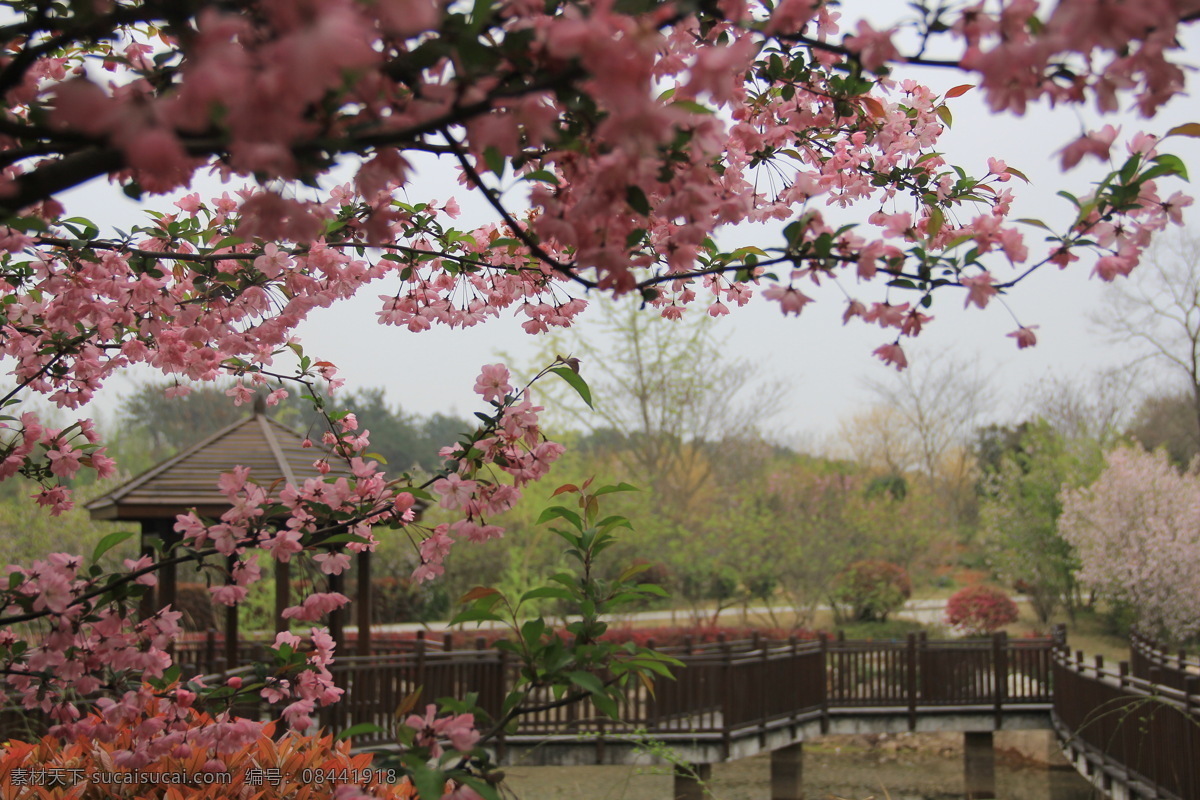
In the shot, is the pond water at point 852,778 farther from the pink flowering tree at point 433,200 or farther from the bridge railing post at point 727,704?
the pink flowering tree at point 433,200

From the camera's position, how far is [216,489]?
7.54m

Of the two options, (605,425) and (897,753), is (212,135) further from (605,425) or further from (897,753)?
(605,425)

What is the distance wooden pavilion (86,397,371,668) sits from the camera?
289 inches

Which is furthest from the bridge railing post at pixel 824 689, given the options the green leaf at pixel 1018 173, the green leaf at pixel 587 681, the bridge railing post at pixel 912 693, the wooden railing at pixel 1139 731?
the green leaf at pixel 587 681

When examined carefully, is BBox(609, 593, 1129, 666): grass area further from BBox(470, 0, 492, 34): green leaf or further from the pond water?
BBox(470, 0, 492, 34): green leaf

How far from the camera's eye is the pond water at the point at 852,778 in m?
9.41

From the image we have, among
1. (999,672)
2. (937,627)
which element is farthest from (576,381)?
(937,627)

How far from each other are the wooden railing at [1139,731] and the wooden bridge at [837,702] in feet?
0.05

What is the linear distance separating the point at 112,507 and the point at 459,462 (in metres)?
6.64

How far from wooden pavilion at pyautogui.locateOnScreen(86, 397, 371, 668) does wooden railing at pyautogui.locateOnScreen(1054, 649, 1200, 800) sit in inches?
238

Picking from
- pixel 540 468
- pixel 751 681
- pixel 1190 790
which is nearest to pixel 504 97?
pixel 540 468

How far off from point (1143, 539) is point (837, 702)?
9.51 metres

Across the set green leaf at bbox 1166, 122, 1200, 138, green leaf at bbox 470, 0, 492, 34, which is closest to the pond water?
green leaf at bbox 1166, 122, 1200, 138

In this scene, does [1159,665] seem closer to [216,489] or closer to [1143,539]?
[216,489]
